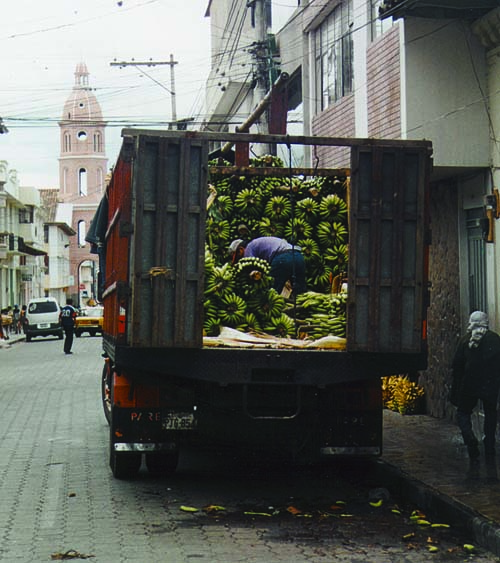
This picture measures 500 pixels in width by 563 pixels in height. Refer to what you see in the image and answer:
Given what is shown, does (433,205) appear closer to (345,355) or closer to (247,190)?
(247,190)

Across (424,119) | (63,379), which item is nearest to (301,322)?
(424,119)

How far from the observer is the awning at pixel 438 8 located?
11.9 m

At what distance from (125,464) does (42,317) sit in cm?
3986

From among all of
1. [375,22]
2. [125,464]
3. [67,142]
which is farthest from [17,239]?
[125,464]

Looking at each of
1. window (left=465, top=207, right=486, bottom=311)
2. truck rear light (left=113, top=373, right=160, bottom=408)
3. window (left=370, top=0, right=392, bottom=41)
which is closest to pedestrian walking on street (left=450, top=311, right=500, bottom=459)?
window (left=465, top=207, right=486, bottom=311)

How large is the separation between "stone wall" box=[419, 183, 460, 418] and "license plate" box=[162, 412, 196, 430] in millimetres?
5732

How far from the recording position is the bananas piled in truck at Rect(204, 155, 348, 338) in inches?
389

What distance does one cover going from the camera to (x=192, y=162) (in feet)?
28.6

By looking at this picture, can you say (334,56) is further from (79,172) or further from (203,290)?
(79,172)

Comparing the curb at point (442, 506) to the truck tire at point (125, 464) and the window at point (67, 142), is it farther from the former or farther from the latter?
the window at point (67, 142)

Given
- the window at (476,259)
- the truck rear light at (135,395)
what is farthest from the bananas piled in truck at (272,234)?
the window at (476,259)

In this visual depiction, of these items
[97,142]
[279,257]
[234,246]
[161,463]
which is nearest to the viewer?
[161,463]

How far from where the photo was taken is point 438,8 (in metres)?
12.2

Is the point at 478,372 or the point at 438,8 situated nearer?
the point at 478,372
